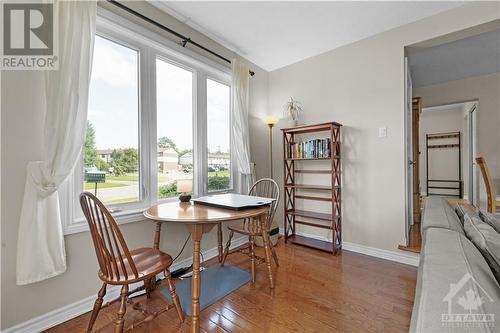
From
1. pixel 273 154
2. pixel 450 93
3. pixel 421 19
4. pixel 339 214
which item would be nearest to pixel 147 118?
pixel 273 154

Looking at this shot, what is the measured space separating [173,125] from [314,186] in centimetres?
180

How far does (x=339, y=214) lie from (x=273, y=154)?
4.07 ft

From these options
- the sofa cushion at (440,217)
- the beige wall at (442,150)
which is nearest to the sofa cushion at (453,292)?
the sofa cushion at (440,217)

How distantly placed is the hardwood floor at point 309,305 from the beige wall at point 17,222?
0.21 m

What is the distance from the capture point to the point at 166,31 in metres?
2.10

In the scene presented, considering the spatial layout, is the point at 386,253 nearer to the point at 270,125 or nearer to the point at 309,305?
the point at 309,305

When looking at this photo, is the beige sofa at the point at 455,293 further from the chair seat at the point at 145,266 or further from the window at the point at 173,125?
the window at the point at 173,125

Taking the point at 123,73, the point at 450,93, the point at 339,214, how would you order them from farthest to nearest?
the point at 450,93
the point at 339,214
the point at 123,73

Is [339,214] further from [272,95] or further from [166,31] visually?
[166,31]

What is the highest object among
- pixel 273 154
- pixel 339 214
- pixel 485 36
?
pixel 485 36

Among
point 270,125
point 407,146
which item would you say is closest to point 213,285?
point 270,125

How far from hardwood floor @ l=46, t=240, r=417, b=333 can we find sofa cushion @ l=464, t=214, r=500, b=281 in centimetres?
81

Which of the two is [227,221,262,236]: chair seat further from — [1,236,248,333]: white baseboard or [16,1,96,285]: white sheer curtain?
[16,1,96,285]: white sheer curtain

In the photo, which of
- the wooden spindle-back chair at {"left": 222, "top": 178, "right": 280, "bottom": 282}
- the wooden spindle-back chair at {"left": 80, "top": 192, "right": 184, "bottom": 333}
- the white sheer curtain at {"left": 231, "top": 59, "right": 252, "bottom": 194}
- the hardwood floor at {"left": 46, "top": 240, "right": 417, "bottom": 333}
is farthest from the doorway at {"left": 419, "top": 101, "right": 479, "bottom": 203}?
the wooden spindle-back chair at {"left": 80, "top": 192, "right": 184, "bottom": 333}
